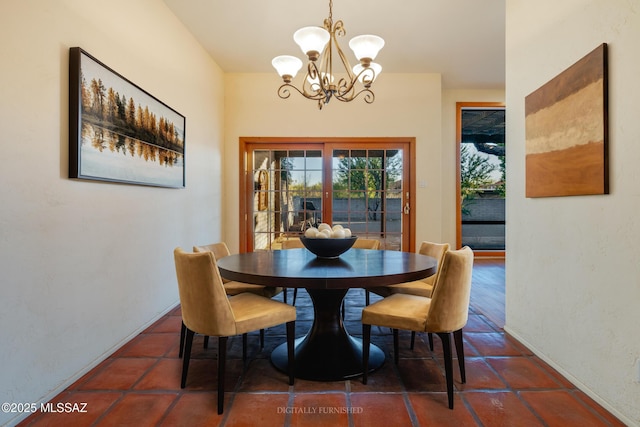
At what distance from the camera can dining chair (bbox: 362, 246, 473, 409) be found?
63.2 inches

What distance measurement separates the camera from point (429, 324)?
1661mm

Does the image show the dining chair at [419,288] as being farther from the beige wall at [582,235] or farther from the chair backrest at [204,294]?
the chair backrest at [204,294]

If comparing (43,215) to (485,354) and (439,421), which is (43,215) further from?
(485,354)

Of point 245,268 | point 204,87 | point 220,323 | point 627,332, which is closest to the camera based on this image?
point 627,332

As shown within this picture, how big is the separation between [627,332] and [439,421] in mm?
958

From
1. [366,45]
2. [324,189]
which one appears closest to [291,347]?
[366,45]

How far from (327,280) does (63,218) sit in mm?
1509

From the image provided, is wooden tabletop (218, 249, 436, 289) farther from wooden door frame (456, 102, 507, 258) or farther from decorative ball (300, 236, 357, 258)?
wooden door frame (456, 102, 507, 258)

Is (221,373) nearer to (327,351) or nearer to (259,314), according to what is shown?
(259,314)

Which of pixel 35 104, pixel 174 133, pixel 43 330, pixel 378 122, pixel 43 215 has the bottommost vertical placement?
pixel 43 330

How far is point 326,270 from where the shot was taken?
5.60 ft

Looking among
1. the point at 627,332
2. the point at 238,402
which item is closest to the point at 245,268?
the point at 238,402

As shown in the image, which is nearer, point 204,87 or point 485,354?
point 485,354

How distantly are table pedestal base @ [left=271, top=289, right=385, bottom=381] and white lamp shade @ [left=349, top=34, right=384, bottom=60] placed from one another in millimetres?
1600
